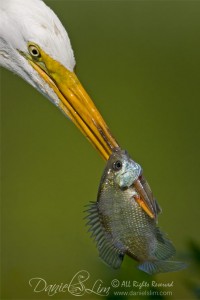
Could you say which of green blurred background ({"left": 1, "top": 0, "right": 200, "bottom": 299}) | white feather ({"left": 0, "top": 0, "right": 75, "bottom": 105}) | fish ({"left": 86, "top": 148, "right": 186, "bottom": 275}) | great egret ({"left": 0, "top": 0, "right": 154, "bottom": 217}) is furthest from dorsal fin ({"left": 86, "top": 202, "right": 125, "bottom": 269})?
green blurred background ({"left": 1, "top": 0, "right": 200, "bottom": 299})

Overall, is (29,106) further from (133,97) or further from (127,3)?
(127,3)

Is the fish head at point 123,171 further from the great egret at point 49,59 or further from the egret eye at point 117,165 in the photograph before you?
the great egret at point 49,59

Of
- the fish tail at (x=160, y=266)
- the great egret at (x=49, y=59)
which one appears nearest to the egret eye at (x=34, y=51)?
the great egret at (x=49, y=59)

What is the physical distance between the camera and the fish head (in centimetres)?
219

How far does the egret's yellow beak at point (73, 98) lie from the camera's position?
2750 mm

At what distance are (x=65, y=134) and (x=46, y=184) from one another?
16.8 inches

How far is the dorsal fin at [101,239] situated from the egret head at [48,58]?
0.42 metres

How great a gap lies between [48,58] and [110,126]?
2.31 metres

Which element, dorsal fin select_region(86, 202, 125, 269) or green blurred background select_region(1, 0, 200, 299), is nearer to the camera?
dorsal fin select_region(86, 202, 125, 269)

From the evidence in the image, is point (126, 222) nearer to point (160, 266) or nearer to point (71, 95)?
point (160, 266)

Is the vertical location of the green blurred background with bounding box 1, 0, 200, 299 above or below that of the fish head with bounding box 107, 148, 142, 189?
above

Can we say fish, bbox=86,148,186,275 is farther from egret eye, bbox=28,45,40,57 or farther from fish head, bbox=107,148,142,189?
egret eye, bbox=28,45,40,57

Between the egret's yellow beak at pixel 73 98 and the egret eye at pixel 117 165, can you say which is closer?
the egret eye at pixel 117 165

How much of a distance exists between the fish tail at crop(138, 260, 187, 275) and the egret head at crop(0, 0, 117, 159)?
0.58 metres
